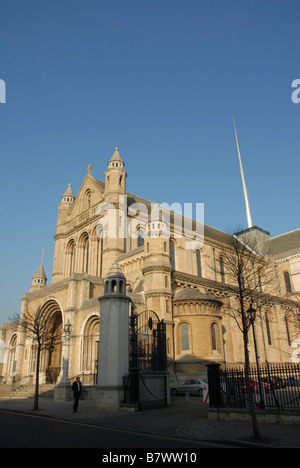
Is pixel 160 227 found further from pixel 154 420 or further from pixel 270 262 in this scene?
pixel 270 262

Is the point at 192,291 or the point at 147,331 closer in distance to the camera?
the point at 147,331

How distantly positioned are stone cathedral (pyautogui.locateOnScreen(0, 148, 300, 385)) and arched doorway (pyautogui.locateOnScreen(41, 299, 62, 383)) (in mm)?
102

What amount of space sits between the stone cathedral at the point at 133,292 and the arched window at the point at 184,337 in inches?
3.2

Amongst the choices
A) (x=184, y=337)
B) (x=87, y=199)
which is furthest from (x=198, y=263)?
(x=87, y=199)

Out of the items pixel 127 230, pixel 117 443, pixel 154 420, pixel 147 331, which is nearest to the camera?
pixel 117 443

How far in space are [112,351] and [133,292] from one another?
15.7 metres

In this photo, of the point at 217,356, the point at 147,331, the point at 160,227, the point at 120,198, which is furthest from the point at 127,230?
the point at 147,331

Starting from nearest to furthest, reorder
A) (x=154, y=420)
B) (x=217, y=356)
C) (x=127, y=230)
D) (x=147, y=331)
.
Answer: (x=154, y=420) < (x=147, y=331) < (x=217, y=356) < (x=127, y=230)

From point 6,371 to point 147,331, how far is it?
95.6ft

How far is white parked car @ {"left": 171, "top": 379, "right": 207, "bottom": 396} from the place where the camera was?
24750mm

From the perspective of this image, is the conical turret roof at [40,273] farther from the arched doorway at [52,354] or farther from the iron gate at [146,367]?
the iron gate at [146,367]

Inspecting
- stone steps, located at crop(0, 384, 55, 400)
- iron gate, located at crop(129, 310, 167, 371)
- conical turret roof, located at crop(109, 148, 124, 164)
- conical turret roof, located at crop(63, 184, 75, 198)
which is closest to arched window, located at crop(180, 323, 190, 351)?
iron gate, located at crop(129, 310, 167, 371)
